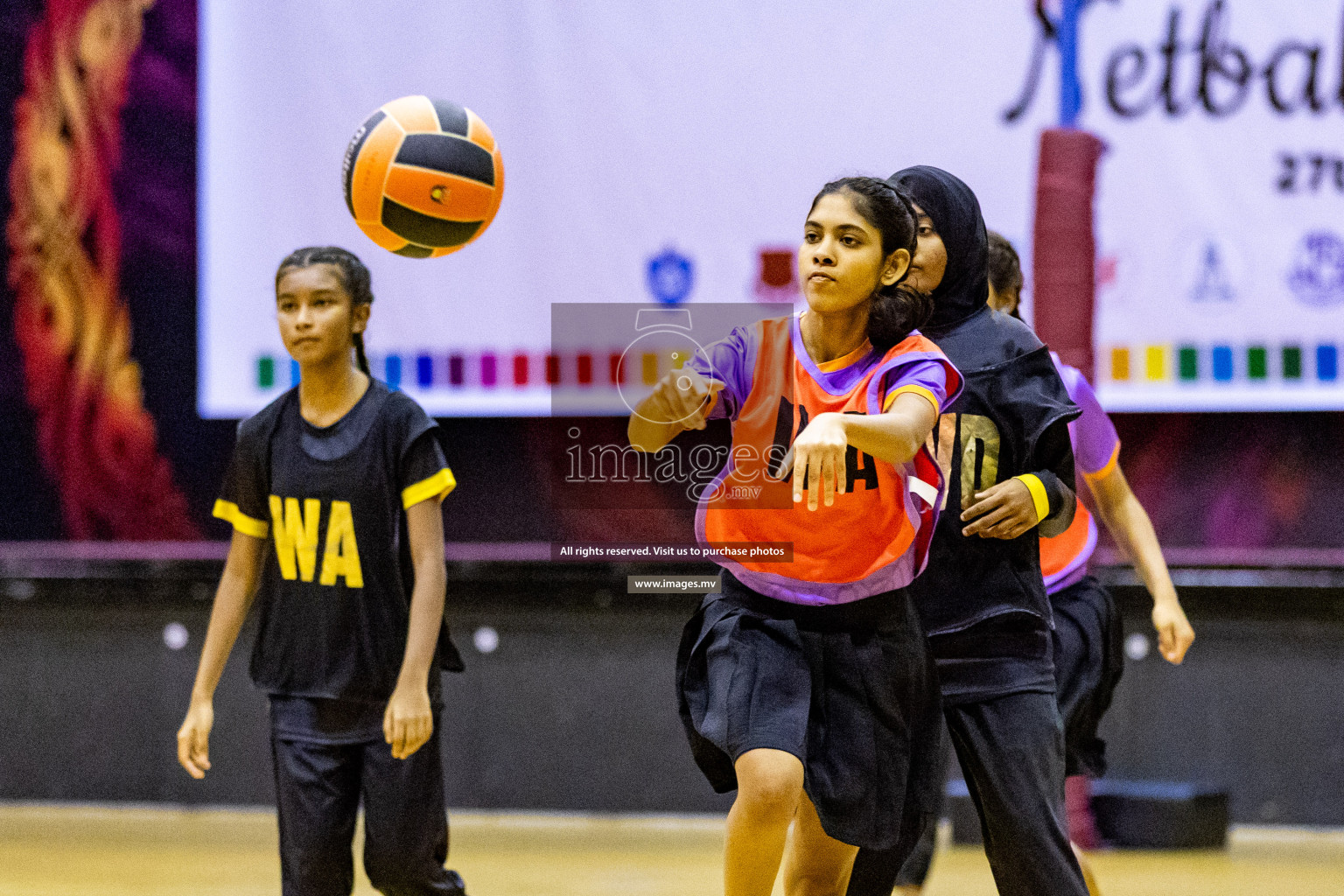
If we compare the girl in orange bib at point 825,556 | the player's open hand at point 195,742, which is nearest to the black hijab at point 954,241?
the girl in orange bib at point 825,556

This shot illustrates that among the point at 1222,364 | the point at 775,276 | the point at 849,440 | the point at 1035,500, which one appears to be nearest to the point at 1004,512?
the point at 1035,500

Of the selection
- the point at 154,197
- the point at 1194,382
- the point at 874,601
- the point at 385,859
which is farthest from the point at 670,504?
the point at 874,601

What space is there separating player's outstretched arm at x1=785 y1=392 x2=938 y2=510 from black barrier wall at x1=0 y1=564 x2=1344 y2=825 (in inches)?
129

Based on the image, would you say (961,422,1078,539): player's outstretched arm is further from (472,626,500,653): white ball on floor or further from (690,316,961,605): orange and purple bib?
(472,626,500,653): white ball on floor

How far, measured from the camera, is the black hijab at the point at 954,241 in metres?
3.12

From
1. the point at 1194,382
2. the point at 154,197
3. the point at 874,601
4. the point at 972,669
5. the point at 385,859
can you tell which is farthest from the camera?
the point at 154,197

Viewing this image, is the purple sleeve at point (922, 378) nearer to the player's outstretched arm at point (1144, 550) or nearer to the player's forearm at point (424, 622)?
the player's outstretched arm at point (1144, 550)

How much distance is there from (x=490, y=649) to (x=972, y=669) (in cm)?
325

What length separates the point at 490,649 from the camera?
5914 mm

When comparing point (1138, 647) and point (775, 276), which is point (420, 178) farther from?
point (1138, 647)

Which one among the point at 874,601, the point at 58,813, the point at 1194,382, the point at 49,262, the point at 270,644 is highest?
the point at 49,262

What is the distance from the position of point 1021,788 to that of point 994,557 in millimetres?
466

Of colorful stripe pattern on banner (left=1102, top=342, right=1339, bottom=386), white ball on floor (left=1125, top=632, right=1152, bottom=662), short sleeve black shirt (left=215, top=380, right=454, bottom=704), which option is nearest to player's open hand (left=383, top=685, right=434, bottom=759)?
short sleeve black shirt (left=215, top=380, right=454, bottom=704)

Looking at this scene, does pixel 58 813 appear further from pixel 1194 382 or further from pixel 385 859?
pixel 1194 382
